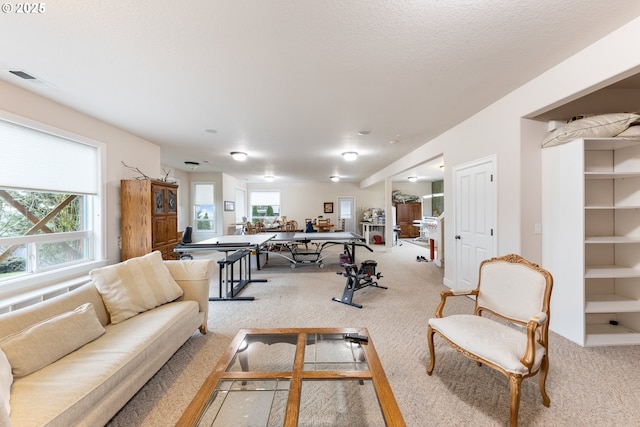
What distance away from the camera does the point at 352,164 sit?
7.02 metres

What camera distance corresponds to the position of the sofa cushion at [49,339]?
138 centimetres

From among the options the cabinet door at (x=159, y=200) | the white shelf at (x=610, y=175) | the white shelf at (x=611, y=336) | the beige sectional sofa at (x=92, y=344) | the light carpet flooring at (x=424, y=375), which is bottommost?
the light carpet flooring at (x=424, y=375)

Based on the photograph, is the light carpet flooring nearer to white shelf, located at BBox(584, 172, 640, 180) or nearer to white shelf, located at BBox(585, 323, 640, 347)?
white shelf, located at BBox(585, 323, 640, 347)

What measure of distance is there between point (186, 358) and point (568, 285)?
3740 mm

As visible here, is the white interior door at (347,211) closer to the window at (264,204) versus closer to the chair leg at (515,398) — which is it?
the window at (264,204)

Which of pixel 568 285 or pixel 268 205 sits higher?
pixel 268 205

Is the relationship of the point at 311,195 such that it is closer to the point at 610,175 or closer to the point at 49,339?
the point at 610,175

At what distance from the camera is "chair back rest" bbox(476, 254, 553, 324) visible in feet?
5.90

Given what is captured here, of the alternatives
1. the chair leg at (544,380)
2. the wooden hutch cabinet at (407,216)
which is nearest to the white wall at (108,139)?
the chair leg at (544,380)

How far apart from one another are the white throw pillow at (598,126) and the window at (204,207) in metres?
8.40

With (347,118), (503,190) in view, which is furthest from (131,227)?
(503,190)

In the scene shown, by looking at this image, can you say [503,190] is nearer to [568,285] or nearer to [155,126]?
[568,285]

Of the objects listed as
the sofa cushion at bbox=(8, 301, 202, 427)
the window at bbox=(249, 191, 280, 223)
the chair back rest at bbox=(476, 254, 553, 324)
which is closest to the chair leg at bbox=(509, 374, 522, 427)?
the chair back rest at bbox=(476, 254, 553, 324)

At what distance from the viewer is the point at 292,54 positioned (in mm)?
2100
